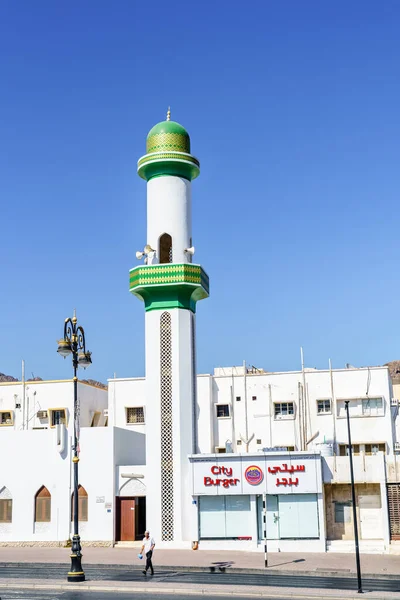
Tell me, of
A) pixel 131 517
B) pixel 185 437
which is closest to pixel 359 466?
pixel 185 437

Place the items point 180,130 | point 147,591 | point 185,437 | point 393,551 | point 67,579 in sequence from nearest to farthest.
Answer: point 147,591 → point 67,579 → point 393,551 → point 185,437 → point 180,130

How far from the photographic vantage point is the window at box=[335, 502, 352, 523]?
36.9m

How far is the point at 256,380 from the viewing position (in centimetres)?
5166

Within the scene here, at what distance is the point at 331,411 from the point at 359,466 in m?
13.4

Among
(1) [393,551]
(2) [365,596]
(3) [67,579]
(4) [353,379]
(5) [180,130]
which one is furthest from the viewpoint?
(4) [353,379]

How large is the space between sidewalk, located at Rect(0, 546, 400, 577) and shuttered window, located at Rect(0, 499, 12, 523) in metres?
2.56

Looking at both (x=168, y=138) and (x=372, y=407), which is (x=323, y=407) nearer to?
(x=372, y=407)

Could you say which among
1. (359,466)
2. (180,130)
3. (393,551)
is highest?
(180,130)

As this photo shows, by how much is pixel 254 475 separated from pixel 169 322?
8444mm

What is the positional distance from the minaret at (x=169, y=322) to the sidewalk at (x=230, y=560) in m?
2.47

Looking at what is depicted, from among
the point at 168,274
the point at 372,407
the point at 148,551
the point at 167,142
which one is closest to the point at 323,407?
the point at 372,407

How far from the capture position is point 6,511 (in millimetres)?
40469

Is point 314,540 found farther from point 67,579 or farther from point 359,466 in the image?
point 67,579

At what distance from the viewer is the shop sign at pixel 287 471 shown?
36.6m
